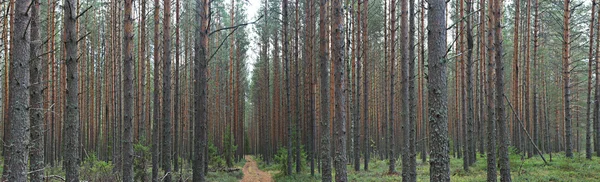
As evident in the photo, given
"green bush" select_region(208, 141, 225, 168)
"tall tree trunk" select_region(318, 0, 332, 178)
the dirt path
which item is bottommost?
the dirt path

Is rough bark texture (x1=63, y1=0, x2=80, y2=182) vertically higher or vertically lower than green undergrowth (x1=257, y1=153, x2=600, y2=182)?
higher

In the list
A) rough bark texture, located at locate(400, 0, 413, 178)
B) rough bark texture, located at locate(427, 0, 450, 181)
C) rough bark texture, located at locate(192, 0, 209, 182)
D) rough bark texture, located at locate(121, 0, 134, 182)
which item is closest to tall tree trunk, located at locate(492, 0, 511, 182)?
rough bark texture, located at locate(400, 0, 413, 178)

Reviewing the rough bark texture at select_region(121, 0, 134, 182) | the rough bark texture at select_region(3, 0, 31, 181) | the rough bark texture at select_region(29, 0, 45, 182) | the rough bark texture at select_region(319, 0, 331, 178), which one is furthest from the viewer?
the rough bark texture at select_region(319, 0, 331, 178)

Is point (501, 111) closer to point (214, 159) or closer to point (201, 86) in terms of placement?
point (201, 86)

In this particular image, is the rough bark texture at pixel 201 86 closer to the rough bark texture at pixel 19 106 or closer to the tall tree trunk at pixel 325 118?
the rough bark texture at pixel 19 106

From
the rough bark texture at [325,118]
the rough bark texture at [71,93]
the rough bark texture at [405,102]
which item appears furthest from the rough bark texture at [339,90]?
the rough bark texture at [71,93]

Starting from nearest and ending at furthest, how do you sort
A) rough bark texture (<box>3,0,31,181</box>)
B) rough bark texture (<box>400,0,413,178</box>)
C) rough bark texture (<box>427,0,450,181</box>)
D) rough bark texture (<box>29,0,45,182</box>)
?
rough bark texture (<box>3,0,31,181</box>) → rough bark texture (<box>427,0,450,181</box>) → rough bark texture (<box>29,0,45,182</box>) → rough bark texture (<box>400,0,413,178</box>)

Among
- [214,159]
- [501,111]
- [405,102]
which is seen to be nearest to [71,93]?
[405,102]

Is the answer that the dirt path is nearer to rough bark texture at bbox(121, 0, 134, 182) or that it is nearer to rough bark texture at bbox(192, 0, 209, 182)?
rough bark texture at bbox(192, 0, 209, 182)

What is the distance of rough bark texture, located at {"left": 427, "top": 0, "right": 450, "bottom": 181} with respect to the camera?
15.2 feet

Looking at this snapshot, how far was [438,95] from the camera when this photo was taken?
4652mm

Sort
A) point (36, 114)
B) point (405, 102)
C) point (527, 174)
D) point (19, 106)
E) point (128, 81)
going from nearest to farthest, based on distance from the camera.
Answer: point (19, 106)
point (36, 114)
point (128, 81)
point (405, 102)
point (527, 174)

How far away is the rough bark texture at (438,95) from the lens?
464 cm

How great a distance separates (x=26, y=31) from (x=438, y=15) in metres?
4.99
